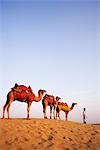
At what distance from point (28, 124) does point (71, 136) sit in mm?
2890

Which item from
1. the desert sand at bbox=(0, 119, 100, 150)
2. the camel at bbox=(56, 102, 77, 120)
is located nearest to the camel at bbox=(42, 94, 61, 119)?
the camel at bbox=(56, 102, 77, 120)

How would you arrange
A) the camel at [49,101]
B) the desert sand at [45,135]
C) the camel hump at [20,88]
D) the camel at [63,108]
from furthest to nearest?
the camel at [63,108], the camel at [49,101], the camel hump at [20,88], the desert sand at [45,135]

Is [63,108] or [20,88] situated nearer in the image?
[20,88]

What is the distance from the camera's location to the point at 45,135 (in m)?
22.4

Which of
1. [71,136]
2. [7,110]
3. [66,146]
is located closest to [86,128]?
[71,136]

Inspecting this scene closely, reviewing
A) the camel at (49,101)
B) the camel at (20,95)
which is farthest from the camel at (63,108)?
the camel at (20,95)

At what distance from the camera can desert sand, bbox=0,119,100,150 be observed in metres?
20.9

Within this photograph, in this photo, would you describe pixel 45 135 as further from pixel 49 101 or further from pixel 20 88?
pixel 49 101

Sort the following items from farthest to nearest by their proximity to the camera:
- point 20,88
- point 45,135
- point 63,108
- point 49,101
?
point 63,108
point 49,101
point 20,88
point 45,135

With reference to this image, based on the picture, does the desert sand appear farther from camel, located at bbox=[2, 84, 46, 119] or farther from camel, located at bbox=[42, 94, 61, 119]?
camel, located at bbox=[42, 94, 61, 119]

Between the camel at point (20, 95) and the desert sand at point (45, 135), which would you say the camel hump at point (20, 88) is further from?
the desert sand at point (45, 135)

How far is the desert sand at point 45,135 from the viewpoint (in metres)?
20.9

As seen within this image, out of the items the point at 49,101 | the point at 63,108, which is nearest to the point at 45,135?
the point at 49,101

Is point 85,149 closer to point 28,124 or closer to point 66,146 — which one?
point 66,146
